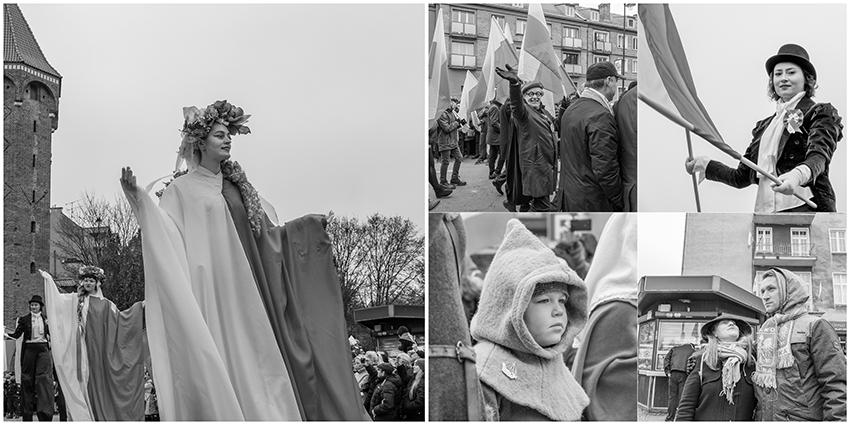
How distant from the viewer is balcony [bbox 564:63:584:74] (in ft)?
29.7

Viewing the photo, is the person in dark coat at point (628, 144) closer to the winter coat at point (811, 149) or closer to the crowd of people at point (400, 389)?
the winter coat at point (811, 149)

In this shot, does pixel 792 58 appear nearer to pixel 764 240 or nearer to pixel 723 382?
pixel 764 240

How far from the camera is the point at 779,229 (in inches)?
344

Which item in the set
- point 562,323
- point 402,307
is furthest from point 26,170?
point 562,323

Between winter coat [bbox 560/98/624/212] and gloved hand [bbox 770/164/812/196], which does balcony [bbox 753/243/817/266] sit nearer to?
gloved hand [bbox 770/164/812/196]

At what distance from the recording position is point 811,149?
859cm

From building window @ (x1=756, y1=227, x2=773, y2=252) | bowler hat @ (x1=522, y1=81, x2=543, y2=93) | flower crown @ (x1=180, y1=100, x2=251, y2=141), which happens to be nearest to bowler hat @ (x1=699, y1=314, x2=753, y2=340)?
building window @ (x1=756, y1=227, x2=773, y2=252)

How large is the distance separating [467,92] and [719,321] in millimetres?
2607

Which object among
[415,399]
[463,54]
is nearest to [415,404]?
[415,399]

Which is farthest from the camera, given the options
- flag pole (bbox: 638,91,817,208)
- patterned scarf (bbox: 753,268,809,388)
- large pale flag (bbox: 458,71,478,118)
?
large pale flag (bbox: 458,71,478,118)

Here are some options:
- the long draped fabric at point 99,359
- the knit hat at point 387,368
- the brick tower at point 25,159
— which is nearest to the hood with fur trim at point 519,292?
the knit hat at point 387,368

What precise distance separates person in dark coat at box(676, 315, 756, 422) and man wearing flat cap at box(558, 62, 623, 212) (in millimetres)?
1265

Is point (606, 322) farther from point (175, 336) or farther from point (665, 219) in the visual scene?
point (175, 336)

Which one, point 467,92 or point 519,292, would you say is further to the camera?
point 467,92
